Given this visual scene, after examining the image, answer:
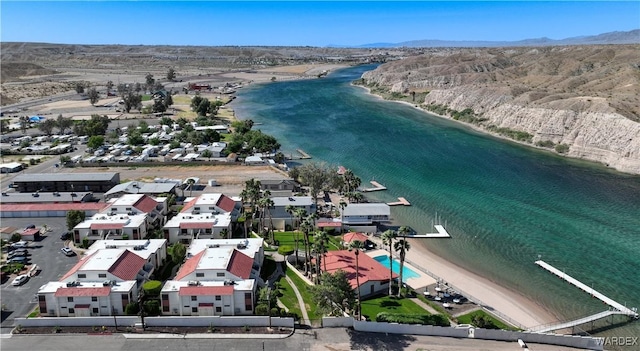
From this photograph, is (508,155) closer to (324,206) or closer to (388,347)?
(324,206)

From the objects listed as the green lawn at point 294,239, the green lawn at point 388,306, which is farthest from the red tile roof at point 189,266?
the green lawn at point 388,306

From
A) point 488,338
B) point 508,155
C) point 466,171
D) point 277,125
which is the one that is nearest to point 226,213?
point 488,338

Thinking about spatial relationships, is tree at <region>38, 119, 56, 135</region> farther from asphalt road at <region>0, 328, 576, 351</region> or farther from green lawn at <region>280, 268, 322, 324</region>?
green lawn at <region>280, 268, 322, 324</region>

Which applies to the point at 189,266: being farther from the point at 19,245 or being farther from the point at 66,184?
the point at 66,184

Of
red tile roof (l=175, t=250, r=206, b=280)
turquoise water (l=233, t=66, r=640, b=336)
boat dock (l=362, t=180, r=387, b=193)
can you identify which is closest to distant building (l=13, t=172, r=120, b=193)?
red tile roof (l=175, t=250, r=206, b=280)

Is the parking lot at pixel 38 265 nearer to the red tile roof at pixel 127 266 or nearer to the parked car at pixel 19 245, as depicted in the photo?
the parked car at pixel 19 245

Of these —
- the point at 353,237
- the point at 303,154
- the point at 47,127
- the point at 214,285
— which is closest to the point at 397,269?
the point at 353,237
